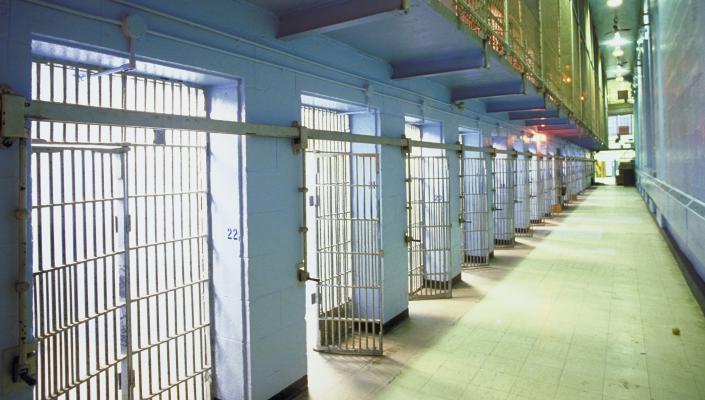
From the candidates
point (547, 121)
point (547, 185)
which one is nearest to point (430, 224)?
point (547, 121)

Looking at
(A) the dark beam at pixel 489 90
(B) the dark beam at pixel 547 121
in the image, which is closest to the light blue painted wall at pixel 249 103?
(A) the dark beam at pixel 489 90

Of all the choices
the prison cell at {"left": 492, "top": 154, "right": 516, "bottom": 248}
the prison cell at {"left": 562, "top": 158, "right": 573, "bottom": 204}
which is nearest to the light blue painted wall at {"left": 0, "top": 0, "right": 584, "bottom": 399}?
the prison cell at {"left": 492, "top": 154, "right": 516, "bottom": 248}

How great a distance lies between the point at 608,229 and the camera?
13.9 metres

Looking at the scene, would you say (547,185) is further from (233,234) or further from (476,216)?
(233,234)

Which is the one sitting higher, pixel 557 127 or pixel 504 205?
pixel 557 127

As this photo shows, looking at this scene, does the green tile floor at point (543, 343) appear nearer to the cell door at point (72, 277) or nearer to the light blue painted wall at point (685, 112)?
the light blue painted wall at point (685, 112)

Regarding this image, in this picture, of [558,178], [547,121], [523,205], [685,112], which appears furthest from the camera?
[558,178]

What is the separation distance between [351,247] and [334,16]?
292 cm

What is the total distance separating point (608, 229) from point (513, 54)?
9.87 meters

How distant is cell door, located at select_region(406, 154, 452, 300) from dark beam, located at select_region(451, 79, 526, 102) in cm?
115

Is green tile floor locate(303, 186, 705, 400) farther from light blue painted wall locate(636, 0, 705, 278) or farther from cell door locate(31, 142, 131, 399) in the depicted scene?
cell door locate(31, 142, 131, 399)

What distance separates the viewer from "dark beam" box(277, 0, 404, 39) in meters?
3.30

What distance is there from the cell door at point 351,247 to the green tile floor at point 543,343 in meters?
0.38

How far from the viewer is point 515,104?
30.5ft
